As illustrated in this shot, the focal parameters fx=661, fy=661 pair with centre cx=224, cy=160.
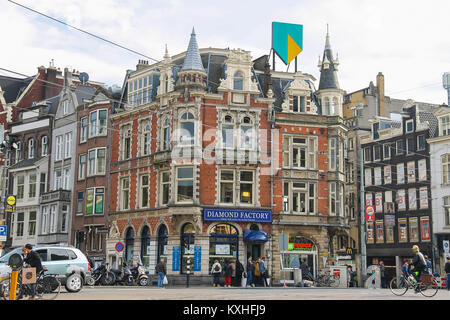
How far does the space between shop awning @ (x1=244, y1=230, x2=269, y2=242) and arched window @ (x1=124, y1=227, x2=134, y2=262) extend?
922 cm

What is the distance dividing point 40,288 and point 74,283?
16.0ft

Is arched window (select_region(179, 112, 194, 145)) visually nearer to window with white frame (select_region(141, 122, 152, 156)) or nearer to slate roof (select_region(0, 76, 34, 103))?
window with white frame (select_region(141, 122, 152, 156))

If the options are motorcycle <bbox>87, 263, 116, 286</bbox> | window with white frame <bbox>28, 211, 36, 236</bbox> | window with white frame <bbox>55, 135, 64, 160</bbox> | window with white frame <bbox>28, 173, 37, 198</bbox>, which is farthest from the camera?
window with white frame <bbox>28, 173, 37, 198</bbox>

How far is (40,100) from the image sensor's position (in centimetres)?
6712

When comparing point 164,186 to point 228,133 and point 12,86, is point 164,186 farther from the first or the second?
point 12,86

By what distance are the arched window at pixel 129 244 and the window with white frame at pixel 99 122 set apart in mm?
8595

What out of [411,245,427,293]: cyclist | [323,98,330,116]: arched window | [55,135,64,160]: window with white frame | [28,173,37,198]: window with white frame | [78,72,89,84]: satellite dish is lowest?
[411,245,427,293]: cyclist

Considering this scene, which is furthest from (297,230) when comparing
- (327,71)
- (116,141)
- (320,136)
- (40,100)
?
(40,100)

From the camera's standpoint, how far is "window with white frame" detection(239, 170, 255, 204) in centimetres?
4506

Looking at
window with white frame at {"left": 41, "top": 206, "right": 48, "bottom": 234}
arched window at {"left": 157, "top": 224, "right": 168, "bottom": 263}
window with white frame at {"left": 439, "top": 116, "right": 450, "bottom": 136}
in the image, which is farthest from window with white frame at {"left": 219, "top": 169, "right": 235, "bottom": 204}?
window with white frame at {"left": 439, "top": 116, "right": 450, "bottom": 136}

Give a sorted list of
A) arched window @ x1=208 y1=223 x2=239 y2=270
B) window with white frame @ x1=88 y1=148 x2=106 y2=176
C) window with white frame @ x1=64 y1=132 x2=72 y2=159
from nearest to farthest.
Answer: arched window @ x1=208 y1=223 x2=239 y2=270, window with white frame @ x1=88 y1=148 x2=106 y2=176, window with white frame @ x1=64 y1=132 x2=72 y2=159

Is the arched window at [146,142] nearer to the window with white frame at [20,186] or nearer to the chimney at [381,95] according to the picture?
the window with white frame at [20,186]

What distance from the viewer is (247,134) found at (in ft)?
150
